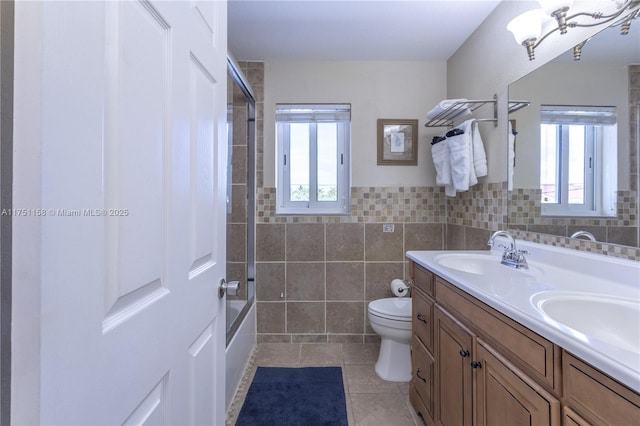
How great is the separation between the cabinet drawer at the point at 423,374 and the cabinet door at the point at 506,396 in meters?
0.37

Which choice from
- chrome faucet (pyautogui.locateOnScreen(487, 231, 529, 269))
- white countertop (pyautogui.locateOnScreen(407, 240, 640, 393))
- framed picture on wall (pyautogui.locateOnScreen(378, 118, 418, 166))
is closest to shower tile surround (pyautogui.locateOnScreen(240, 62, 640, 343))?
framed picture on wall (pyautogui.locateOnScreen(378, 118, 418, 166))

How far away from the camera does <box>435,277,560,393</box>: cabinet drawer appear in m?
0.64

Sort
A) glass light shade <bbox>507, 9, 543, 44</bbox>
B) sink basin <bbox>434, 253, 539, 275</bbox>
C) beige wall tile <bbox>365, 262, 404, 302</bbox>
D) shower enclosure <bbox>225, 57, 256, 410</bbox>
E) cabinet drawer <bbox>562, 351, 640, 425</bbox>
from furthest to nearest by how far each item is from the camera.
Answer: beige wall tile <bbox>365, 262, 404, 302</bbox>
shower enclosure <bbox>225, 57, 256, 410</bbox>
sink basin <bbox>434, 253, 539, 275</bbox>
glass light shade <bbox>507, 9, 543, 44</bbox>
cabinet drawer <bbox>562, 351, 640, 425</bbox>

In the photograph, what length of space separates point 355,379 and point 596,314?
1.33 metres

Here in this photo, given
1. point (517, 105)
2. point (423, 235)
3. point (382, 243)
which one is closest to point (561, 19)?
point (517, 105)

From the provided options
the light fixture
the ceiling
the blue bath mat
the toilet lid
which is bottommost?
the blue bath mat

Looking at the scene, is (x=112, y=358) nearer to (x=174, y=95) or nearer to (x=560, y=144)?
(x=174, y=95)

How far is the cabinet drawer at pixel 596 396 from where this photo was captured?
485 mm

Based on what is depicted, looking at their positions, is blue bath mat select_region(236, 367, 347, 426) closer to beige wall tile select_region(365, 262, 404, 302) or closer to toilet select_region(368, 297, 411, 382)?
toilet select_region(368, 297, 411, 382)

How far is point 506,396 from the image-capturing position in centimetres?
78

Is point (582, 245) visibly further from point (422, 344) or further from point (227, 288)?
point (227, 288)

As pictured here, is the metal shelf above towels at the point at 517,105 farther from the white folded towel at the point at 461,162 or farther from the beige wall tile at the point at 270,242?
the beige wall tile at the point at 270,242

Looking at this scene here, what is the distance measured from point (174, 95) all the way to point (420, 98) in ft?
6.83

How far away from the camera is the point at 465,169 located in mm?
1674
